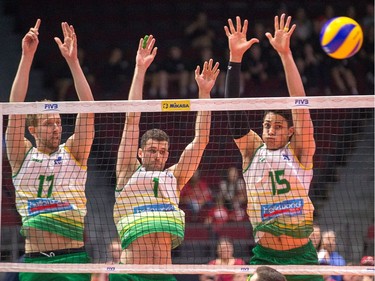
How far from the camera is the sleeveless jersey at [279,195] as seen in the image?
25.5 ft

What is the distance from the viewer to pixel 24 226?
801 cm

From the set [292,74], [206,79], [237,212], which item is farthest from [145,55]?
[237,212]

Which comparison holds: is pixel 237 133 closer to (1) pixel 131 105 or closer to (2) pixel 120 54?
(1) pixel 131 105

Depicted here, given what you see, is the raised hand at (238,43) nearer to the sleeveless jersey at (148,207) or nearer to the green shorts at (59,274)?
the sleeveless jersey at (148,207)

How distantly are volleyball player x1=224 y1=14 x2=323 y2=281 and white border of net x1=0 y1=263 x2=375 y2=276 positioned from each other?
20 centimetres

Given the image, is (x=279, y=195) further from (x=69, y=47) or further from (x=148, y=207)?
(x=69, y=47)

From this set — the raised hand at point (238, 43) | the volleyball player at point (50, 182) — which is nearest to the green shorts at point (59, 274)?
the volleyball player at point (50, 182)

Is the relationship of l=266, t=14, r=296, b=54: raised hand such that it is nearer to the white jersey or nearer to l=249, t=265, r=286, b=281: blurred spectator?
the white jersey

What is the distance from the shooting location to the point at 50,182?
807 centimetres

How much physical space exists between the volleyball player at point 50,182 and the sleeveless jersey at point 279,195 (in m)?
1.67

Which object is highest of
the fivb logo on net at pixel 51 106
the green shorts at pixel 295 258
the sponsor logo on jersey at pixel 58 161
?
the fivb logo on net at pixel 51 106

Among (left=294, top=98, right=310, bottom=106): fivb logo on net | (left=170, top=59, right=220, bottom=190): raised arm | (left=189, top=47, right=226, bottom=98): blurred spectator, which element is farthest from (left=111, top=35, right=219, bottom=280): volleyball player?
(left=189, top=47, right=226, bottom=98): blurred spectator

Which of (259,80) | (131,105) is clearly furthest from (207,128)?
(259,80)

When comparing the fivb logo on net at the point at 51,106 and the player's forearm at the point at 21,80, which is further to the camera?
the player's forearm at the point at 21,80
